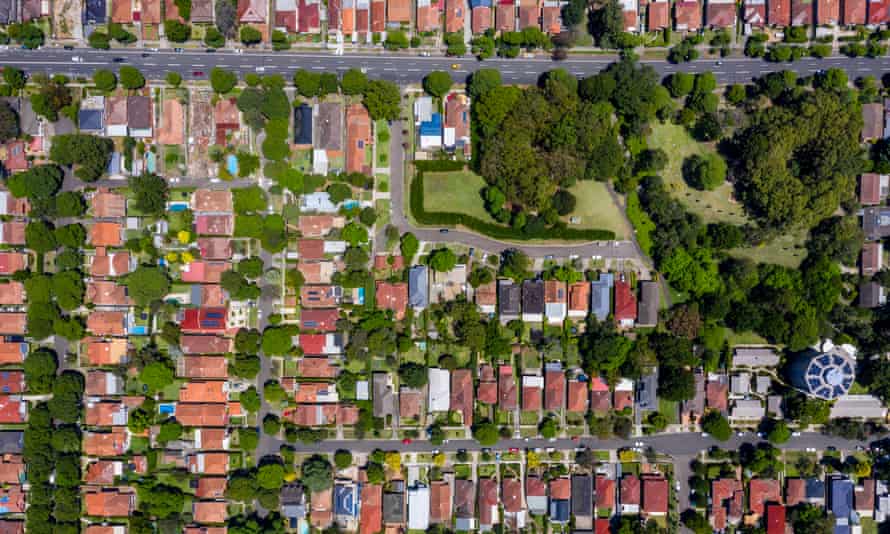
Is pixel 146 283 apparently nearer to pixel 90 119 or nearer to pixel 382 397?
pixel 90 119

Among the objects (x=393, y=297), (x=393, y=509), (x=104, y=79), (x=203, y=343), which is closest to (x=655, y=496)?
(x=393, y=509)

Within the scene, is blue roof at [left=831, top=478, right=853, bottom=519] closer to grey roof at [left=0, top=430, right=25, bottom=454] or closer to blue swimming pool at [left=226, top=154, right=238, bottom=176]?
blue swimming pool at [left=226, top=154, right=238, bottom=176]

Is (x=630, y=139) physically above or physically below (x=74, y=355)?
above

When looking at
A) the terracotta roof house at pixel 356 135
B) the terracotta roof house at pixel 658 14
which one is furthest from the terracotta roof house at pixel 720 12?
the terracotta roof house at pixel 356 135

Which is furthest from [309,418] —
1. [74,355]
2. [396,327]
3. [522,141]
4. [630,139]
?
[630,139]

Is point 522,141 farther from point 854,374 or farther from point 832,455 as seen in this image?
point 832,455

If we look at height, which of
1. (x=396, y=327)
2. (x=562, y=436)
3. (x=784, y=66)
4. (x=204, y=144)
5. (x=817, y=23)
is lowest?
(x=562, y=436)
